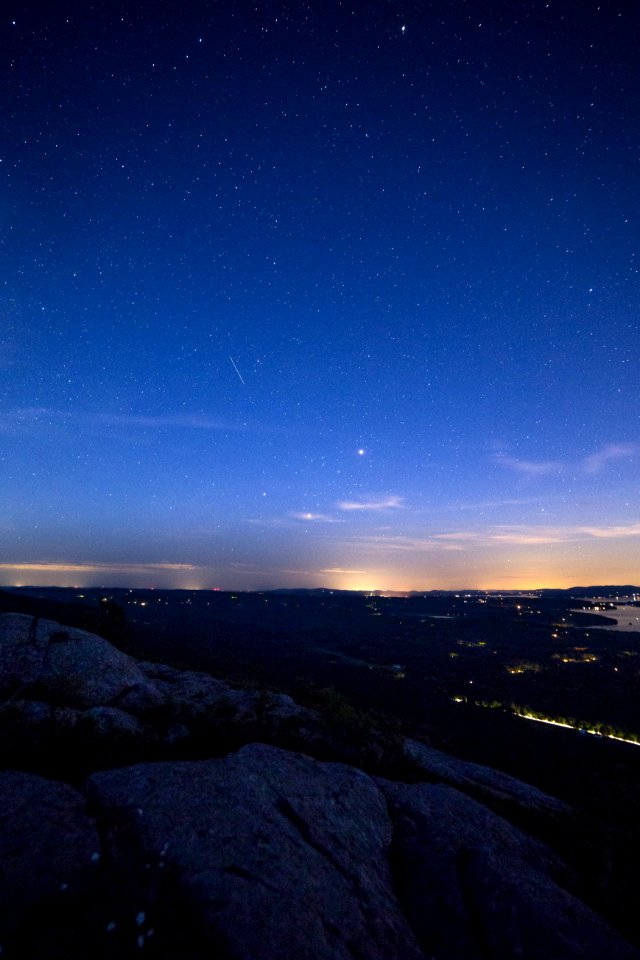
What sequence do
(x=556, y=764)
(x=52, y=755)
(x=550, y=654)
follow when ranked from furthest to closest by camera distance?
(x=550, y=654) → (x=556, y=764) → (x=52, y=755)

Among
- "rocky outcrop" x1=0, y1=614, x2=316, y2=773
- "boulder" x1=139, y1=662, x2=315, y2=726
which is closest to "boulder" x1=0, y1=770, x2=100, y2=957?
"rocky outcrop" x1=0, y1=614, x2=316, y2=773

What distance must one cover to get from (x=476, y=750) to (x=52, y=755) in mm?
28109

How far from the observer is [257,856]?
667 cm

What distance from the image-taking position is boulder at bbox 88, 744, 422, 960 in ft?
17.5

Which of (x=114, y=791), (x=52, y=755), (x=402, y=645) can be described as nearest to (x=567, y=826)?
(x=114, y=791)

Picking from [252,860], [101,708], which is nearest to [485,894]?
[252,860]

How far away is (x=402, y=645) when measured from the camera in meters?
84.8

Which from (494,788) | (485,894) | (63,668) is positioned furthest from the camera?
(63,668)

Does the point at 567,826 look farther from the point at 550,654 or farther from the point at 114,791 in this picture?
the point at 550,654

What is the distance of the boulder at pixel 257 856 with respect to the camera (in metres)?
5.35

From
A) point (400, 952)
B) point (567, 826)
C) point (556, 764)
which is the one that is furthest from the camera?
point (556, 764)

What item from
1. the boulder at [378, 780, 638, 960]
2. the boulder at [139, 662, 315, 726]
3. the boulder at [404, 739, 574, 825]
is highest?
the boulder at [378, 780, 638, 960]

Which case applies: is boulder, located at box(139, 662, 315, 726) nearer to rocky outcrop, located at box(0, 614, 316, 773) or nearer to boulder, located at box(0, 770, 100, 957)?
rocky outcrop, located at box(0, 614, 316, 773)

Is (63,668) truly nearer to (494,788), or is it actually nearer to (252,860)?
(252,860)
